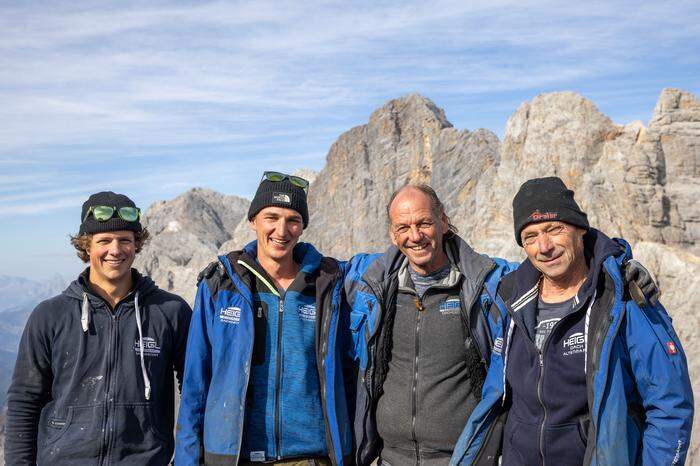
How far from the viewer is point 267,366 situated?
4.41 m

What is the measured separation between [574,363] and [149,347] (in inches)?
115

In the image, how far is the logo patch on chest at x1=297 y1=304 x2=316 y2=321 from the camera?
14.9 feet

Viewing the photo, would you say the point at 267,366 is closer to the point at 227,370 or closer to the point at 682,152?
the point at 227,370

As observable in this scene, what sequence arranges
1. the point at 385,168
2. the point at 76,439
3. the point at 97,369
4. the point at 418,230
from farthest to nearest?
the point at 385,168, the point at 418,230, the point at 97,369, the point at 76,439

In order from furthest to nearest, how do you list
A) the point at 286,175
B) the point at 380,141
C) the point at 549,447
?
the point at 380,141
the point at 286,175
the point at 549,447

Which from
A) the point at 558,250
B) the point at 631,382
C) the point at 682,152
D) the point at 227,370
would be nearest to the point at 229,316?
the point at 227,370

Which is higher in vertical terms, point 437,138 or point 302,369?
point 437,138

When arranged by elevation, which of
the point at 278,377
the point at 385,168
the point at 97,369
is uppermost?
the point at 385,168

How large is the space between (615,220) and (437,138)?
31.4 metres

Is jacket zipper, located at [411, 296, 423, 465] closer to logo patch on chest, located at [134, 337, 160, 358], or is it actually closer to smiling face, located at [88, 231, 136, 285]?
logo patch on chest, located at [134, 337, 160, 358]

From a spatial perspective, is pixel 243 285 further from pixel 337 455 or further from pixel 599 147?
pixel 599 147

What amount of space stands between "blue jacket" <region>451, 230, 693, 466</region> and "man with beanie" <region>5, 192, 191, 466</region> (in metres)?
2.94

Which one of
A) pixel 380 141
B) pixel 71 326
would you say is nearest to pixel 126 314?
pixel 71 326

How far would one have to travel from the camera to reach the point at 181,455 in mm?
4281
